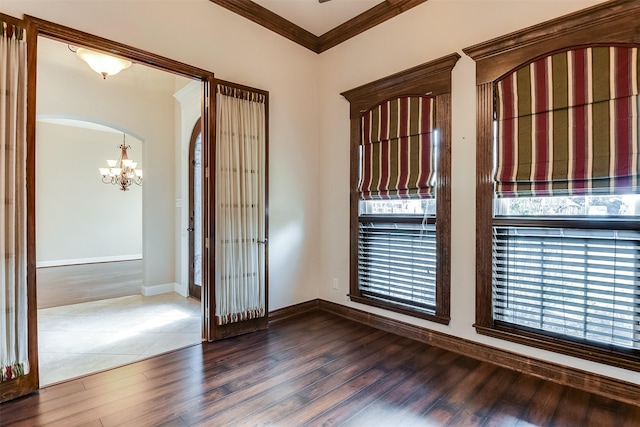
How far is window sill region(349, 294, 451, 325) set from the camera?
2885 millimetres

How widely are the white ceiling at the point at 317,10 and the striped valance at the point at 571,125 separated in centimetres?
176

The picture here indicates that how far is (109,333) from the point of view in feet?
10.7

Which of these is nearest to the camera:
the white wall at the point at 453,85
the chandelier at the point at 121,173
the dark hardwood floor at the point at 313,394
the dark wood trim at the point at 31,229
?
the dark hardwood floor at the point at 313,394

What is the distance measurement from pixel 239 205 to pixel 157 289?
108 inches

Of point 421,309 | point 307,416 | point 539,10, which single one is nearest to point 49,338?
point 307,416

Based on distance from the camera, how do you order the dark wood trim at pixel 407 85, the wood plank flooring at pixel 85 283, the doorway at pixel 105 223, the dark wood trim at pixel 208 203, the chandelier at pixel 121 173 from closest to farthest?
the dark wood trim at pixel 407 85 → the dark wood trim at pixel 208 203 → the doorway at pixel 105 223 → the wood plank flooring at pixel 85 283 → the chandelier at pixel 121 173

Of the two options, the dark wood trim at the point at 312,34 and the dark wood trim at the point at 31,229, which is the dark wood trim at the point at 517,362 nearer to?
the dark wood trim at the point at 31,229

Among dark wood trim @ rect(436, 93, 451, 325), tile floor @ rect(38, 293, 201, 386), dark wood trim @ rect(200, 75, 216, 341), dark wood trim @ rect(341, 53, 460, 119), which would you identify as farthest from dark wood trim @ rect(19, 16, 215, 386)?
dark wood trim @ rect(436, 93, 451, 325)

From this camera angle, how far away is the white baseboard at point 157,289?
478 cm

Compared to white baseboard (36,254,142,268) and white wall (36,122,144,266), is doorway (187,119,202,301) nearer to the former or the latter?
white wall (36,122,144,266)

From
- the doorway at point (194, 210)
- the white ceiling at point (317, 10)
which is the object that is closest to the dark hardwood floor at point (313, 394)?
the doorway at point (194, 210)

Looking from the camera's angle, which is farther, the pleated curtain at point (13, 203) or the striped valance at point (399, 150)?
the striped valance at point (399, 150)

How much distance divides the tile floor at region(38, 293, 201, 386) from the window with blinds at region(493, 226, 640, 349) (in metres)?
2.88

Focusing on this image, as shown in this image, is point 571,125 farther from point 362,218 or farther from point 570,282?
point 362,218
